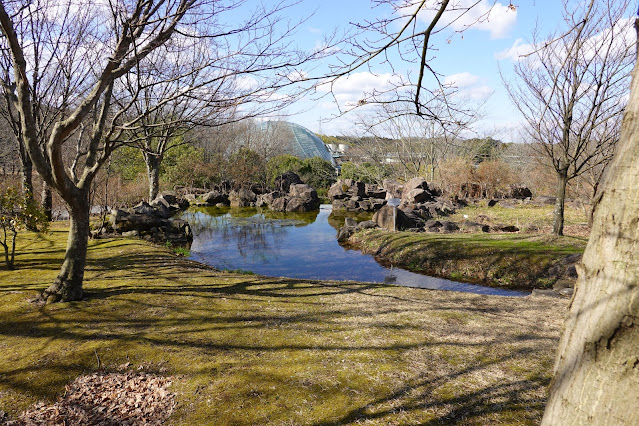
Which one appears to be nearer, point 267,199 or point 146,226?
point 146,226

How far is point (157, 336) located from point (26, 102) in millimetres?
2948

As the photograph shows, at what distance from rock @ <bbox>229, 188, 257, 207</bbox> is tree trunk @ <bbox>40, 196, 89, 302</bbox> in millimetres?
20633

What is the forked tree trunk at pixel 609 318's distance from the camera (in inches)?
44.9

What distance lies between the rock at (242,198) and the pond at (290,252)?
15.8 feet

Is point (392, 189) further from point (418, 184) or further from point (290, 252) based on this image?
point (290, 252)

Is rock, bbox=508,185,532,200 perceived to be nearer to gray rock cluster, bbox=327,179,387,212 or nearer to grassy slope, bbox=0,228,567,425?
gray rock cluster, bbox=327,179,387,212

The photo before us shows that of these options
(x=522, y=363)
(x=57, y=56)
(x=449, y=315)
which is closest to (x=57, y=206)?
(x=57, y=56)

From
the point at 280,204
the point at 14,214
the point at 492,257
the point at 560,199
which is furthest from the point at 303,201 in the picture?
the point at 14,214

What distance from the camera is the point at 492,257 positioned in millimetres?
10422

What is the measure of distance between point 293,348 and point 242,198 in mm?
22707

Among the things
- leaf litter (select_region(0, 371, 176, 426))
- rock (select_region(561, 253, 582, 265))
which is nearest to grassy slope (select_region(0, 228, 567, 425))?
leaf litter (select_region(0, 371, 176, 426))

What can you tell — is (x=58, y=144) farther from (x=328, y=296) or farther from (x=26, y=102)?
(x=328, y=296)

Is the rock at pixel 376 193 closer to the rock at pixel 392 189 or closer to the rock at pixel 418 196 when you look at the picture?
the rock at pixel 392 189

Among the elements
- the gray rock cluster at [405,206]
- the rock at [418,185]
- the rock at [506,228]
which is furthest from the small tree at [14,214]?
the rock at [418,185]
